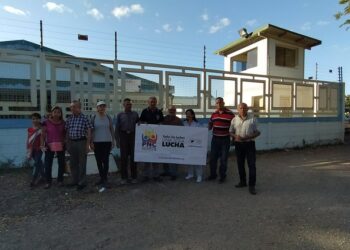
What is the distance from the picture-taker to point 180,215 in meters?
4.71

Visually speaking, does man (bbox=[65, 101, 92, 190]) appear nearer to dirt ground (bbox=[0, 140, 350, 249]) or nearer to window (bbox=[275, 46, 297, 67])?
dirt ground (bbox=[0, 140, 350, 249])

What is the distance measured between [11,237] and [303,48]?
18244 mm

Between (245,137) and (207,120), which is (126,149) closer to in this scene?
(245,137)

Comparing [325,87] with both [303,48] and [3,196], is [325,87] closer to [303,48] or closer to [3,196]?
[303,48]

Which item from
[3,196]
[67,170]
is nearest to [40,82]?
[67,170]

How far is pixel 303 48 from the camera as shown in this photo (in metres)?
18.0

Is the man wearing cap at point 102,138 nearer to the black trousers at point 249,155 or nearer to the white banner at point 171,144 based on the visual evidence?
the white banner at point 171,144

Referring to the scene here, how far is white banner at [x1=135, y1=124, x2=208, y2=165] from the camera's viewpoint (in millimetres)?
6652

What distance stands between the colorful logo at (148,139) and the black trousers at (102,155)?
0.83 m

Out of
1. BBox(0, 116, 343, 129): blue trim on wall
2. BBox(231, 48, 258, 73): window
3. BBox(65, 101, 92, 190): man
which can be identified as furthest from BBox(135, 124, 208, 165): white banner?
BBox(231, 48, 258, 73): window

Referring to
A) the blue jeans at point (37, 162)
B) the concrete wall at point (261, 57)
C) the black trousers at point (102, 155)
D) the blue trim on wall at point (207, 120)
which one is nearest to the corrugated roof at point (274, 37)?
the concrete wall at point (261, 57)

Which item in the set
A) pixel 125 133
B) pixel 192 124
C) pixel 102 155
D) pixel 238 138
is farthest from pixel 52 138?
pixel 238 138

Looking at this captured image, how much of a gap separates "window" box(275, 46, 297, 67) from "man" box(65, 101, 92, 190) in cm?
1377

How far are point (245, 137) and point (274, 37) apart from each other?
1252 centimetres
